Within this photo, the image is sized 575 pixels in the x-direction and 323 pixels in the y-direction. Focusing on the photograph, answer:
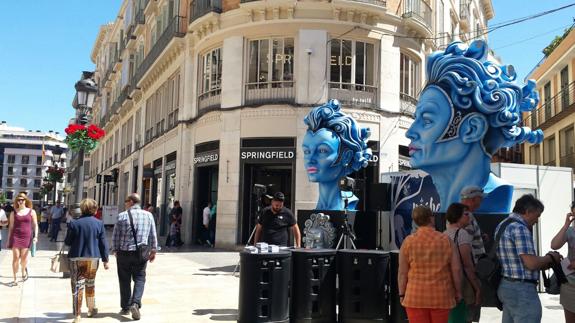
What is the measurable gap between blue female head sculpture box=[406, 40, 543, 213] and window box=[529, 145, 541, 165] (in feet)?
103

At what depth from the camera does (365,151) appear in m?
12.8

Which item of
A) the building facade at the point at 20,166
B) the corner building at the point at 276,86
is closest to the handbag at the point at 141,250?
the corner building at the point at 276,86

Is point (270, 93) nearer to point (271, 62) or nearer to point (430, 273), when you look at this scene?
point (271, 62)

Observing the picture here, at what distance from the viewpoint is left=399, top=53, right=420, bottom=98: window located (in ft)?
72.1

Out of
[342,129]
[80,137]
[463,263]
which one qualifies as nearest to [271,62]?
[80,137]

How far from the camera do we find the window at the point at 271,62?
67.7ft

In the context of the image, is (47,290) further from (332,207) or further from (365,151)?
(365,151)

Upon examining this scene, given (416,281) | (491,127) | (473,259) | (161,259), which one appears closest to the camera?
(416,281)

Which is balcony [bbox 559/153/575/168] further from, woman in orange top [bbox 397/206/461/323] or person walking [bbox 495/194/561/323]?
woman in orange top [bbox 397/206/461/323]

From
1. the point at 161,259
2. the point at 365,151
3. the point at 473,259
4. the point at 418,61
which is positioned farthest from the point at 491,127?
the point at 418,61

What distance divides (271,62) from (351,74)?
3.07 meters

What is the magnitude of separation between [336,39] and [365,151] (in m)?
8.79

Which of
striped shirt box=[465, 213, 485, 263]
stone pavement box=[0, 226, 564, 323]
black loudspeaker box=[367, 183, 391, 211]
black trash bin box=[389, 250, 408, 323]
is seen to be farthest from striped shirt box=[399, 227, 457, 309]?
black loudspeaker box=[367, 183, 391, 211]

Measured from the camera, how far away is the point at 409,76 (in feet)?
73.1
